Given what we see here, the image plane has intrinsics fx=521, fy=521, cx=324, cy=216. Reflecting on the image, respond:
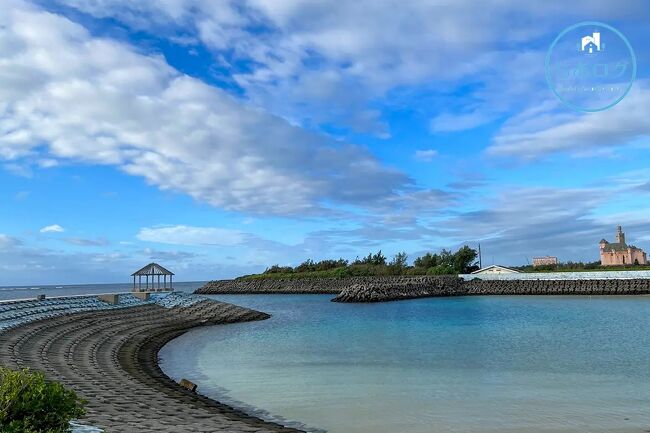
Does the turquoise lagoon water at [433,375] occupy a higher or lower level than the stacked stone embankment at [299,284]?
lower

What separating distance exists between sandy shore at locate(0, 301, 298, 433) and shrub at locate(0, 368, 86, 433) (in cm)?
308

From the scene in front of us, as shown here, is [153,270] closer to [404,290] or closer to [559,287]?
[404,290]

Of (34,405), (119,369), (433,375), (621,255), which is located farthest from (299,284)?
(34,405)

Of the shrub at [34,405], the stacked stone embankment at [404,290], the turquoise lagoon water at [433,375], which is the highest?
the stacked stone embankment at [404,290]

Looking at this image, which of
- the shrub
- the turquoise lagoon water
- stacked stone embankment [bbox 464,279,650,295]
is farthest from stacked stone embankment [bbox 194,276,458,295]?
the shrub

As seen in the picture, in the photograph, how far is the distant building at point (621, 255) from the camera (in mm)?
89625

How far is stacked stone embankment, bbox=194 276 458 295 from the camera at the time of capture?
260 ft

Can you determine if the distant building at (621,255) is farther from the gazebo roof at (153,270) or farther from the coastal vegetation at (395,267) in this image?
the gazebo roof at (153,270)

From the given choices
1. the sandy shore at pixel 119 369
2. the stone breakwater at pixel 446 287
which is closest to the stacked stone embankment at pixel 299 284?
the stone breakwater at pixel 446 287

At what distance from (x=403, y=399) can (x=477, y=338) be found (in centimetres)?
1282

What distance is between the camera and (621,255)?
3538 inches

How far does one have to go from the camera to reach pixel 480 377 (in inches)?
594

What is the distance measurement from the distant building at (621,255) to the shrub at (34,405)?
3831 inches

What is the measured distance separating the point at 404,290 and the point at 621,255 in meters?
Answer: 48.0
